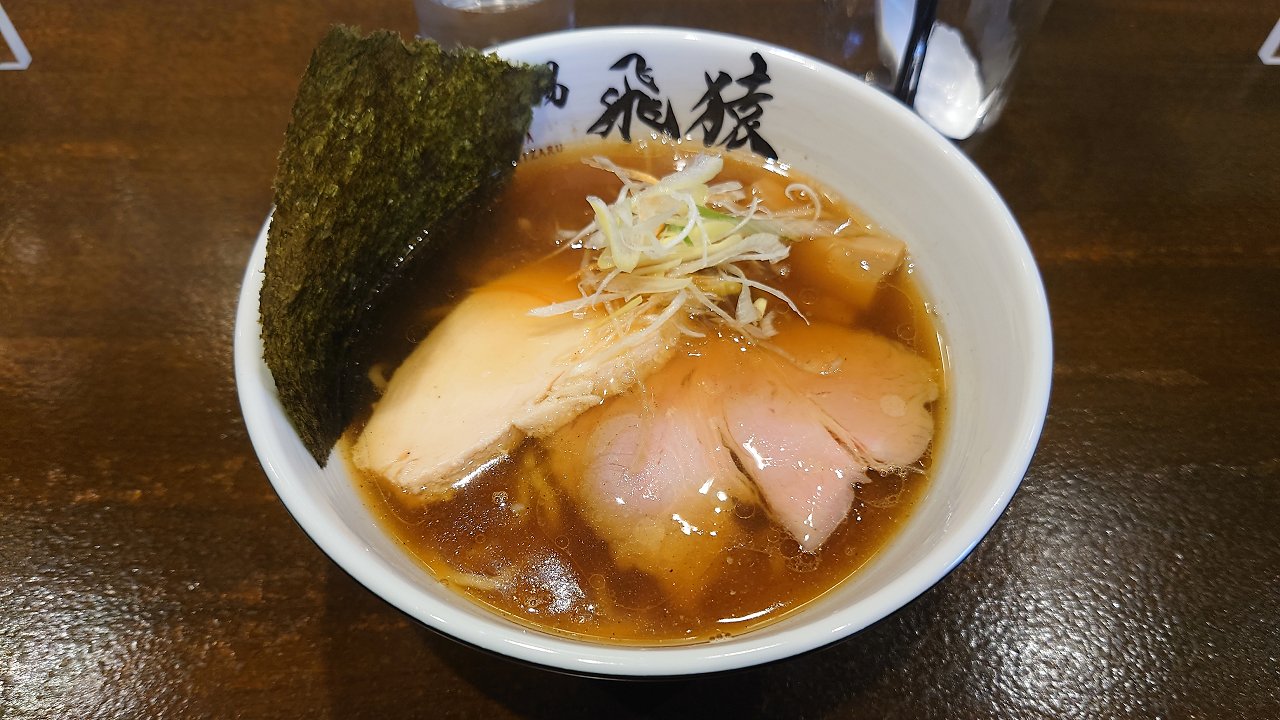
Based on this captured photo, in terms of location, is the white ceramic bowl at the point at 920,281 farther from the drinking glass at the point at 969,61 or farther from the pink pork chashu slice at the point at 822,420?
the drinking glass at the point at 969,61

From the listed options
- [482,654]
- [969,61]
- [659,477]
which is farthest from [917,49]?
[482,654]

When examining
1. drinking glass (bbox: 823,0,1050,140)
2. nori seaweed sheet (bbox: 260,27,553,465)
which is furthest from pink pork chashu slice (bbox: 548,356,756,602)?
drinking glass (bbox: 823,0,1050,140)

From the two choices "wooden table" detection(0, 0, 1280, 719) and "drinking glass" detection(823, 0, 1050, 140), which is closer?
"wooden table" detection(0, 0, 1280, 719)

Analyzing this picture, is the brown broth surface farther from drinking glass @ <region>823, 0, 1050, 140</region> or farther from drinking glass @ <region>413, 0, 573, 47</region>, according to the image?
drinking glass @ <region>413, 0, 573, 47</region>

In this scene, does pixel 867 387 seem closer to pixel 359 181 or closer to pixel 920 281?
pixel 920 281

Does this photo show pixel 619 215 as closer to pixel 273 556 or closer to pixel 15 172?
pixel 273 556

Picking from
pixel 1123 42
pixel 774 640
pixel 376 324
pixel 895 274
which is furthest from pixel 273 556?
pixel 1123 42
